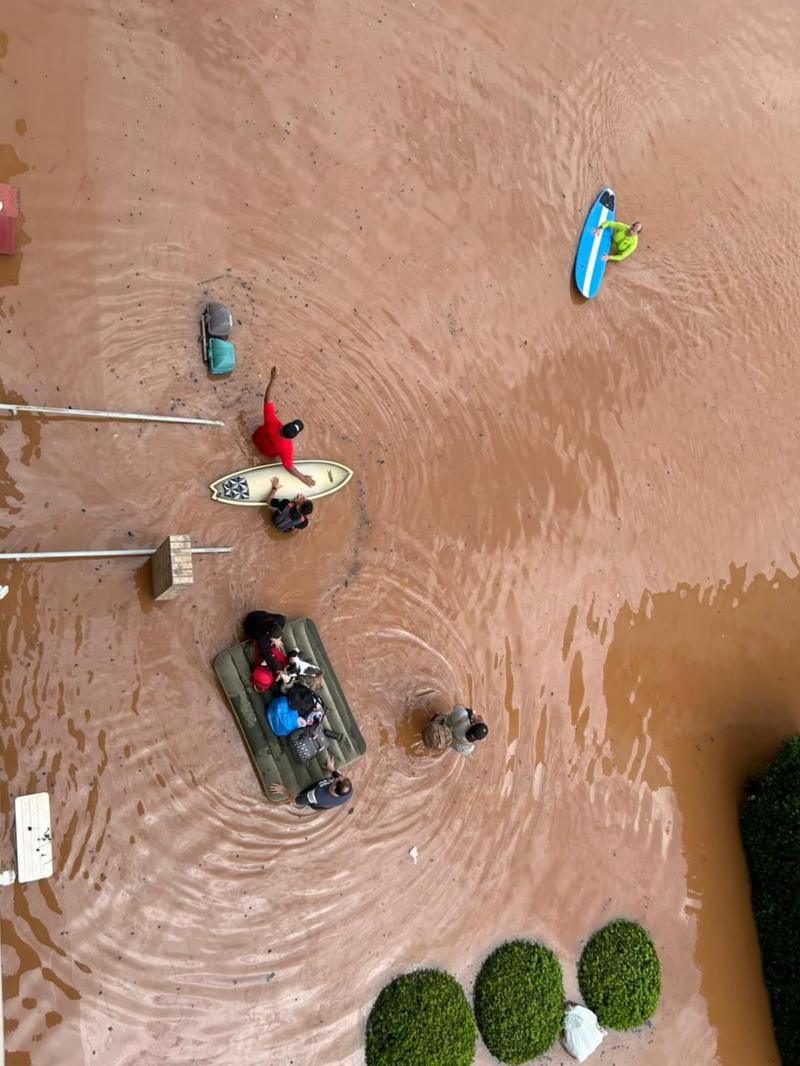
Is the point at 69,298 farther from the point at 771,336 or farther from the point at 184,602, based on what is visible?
the point at 771,336

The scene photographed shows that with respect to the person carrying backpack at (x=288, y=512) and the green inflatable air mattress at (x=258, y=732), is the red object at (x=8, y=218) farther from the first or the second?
the green inflatable air mattress at (x=258, y=732)

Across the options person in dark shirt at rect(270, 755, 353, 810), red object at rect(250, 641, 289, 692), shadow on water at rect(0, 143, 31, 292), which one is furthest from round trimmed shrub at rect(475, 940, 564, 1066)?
shadow on water at rect(0, 143, 31, 292)

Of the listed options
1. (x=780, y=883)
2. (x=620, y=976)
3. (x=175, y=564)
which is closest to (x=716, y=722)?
(x=780, y=883)

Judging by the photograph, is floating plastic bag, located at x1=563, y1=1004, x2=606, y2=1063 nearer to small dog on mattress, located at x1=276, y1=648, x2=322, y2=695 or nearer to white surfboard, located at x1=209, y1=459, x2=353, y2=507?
small dog on mattress, located at x1=276, y1=648, x2=322, y2=695

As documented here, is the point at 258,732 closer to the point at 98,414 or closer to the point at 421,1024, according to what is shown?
the point at 421,1024

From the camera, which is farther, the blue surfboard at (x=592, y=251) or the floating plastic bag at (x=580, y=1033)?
the blue surfboard at (x=592, y=251)

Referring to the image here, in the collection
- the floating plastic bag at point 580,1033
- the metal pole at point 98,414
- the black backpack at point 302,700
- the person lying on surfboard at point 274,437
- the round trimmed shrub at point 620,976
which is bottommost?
the floating plastic bag at point 580,1033

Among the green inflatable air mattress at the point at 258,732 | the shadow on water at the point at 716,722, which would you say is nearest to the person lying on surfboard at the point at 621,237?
the shadow on water at the point at 716,722
